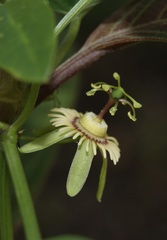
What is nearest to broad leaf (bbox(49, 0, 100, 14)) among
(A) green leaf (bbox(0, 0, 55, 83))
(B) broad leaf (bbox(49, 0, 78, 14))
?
(B) broad leaf (bbox(49, 0, 78, 14))

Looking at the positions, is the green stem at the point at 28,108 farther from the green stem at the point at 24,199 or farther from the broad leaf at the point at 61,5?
the broad leaf at the point at 61,5

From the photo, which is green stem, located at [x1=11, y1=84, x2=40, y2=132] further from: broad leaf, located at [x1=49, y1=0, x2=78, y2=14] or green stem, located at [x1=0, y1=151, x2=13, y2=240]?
broad leaf, located at [x1=49, y1=0, x2=78, y2=14]

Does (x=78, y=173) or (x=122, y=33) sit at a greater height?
(x=122, y=33)

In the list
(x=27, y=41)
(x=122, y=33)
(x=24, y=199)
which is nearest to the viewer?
(x=27, y=41)

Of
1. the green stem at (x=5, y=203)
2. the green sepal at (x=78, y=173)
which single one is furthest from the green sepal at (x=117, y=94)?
the green stem at (x=5, y=203)

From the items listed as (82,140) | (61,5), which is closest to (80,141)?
(82,140)

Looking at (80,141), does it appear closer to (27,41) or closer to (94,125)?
(94,125)

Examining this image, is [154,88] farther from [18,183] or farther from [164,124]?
[18,183]
